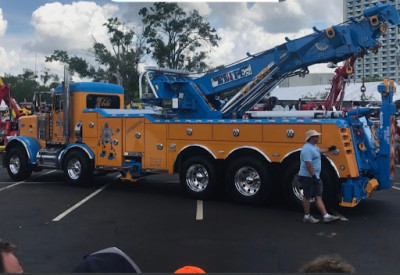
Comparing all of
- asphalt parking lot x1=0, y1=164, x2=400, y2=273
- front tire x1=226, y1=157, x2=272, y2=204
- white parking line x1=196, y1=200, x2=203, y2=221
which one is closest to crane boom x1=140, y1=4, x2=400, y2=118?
front tire x1=226, y1=157, x2=272, y2=204

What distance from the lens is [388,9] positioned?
9.80m

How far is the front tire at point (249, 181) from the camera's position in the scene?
9.32 metres

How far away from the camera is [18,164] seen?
13508 mm

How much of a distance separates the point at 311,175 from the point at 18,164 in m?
8.95

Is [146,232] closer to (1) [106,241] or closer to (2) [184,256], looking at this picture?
(1) [106,241]

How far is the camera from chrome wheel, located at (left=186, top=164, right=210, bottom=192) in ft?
33.8

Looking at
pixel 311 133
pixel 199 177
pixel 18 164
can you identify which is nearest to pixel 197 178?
pixel 199 177

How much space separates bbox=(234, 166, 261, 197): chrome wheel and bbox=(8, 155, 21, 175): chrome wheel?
7024 mm

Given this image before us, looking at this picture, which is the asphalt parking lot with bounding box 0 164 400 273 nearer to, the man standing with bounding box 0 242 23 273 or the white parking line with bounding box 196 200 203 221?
the white parking line with bounding box 196 200 203 221

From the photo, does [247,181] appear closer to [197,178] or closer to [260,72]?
[197,178]

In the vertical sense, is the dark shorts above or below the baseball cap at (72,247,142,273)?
below

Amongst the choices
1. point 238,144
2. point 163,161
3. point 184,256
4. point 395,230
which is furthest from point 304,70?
point 184,256

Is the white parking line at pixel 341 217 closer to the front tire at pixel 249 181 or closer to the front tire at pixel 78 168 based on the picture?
the front tire at pixel 249 181

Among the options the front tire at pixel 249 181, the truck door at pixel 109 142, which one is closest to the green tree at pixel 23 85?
the truck door at pixel 109 142
